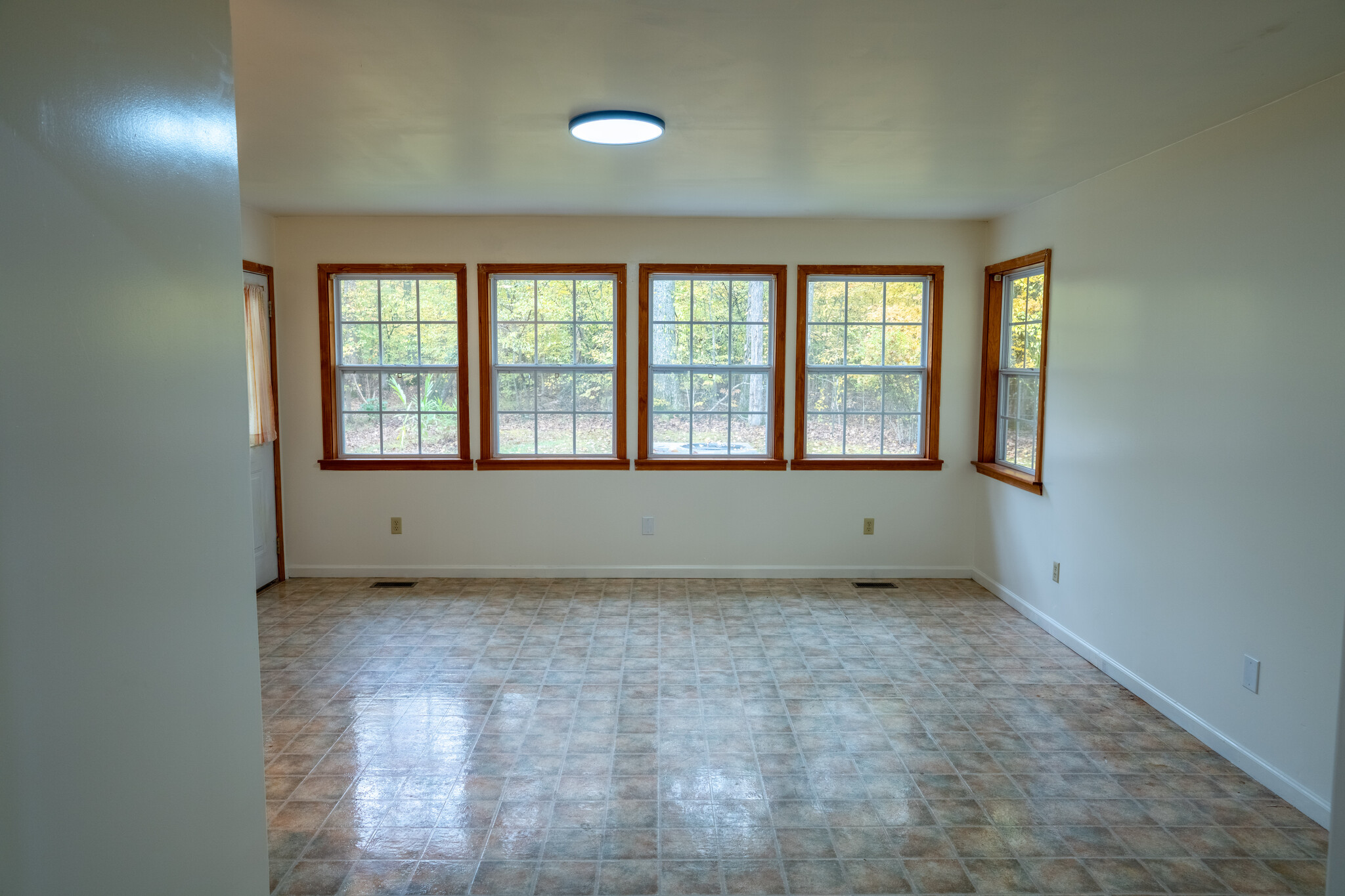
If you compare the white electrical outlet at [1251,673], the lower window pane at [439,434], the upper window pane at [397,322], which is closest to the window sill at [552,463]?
the lower window pane at [439,434]

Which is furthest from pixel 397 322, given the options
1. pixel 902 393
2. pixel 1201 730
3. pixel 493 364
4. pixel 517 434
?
pixel 1201 730

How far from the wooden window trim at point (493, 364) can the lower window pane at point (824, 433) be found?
1304mm

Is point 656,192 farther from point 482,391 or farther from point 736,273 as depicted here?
point 482,391

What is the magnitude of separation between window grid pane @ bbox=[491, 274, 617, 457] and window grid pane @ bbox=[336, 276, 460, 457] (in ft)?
1.11

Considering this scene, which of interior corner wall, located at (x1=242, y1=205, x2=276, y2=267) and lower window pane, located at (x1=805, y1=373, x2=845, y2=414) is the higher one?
interior corner wall, located at (x1=242, y1=205, x2=276, y2=267)

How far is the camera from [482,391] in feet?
18.6

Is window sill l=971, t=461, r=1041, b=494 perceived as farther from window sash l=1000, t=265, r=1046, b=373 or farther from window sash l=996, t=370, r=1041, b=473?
window sash l=1000, t=265, r=1046, b=373

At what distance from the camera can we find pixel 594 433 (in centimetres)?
582

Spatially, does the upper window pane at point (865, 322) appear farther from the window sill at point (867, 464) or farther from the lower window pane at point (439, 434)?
the lower window pane at point (439, 434)

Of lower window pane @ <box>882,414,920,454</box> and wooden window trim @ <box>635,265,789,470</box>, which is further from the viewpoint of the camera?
lower window pane @ <box>882,414,920,454</box>

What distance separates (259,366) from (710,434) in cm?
300

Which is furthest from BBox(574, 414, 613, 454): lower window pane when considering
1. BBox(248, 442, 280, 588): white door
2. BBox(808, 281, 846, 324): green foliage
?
BBox(248, 442, 280, 588): white door

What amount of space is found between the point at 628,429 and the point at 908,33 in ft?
12.1

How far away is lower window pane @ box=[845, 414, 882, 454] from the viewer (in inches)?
231
